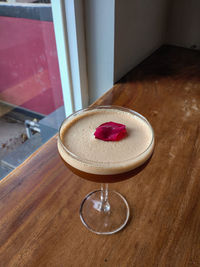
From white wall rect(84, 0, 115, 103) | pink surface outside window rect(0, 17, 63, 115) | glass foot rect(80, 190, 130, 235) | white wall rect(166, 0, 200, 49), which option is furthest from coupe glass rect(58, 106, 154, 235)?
white wall rect(166, 0, 200, 49)

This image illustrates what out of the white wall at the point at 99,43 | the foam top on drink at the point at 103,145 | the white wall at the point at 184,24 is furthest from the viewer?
the white wall at the point at 184,24

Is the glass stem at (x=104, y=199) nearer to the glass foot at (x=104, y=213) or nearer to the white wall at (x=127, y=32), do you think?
the glass foot at (x=104, y=213)

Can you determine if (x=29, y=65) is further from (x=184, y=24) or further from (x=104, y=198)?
(x=184, y=24)

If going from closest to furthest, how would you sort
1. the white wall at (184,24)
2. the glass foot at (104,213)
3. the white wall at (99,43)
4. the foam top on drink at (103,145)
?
the foam top on drink at (103,145) → the glass foot at (104,213) → the white wall at (99,43) → the white wall at (184,24)

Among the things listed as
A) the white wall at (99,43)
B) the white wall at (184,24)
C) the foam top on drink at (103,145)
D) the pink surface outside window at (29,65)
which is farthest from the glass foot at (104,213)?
the white wall at (184,24)

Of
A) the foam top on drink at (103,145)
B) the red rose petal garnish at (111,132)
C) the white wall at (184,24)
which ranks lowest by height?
the white wall at (184,24)

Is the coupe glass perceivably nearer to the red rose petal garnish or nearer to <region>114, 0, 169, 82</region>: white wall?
the red rose petal garnish
